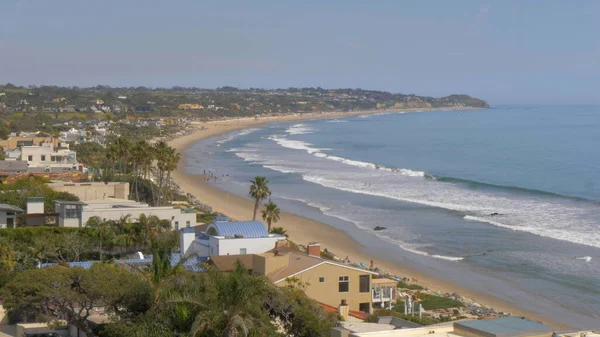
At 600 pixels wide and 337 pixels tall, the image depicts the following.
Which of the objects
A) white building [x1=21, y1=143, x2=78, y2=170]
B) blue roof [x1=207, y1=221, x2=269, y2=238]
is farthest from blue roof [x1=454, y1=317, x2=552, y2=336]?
white building [x1=21, y1=143, x2=78, y2=170]

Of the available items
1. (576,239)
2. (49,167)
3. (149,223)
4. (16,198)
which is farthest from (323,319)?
(49,167)

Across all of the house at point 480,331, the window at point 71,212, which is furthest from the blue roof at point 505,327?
the window at point 71,212

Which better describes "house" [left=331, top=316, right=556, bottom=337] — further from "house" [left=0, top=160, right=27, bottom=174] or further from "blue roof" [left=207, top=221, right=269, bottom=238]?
"house" [left=0, top=160, right=27, bottom=174]

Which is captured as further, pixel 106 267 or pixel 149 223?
pixel 149 223

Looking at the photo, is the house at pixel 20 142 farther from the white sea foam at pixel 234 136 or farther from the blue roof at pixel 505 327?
the blue roof at pixel 505 327

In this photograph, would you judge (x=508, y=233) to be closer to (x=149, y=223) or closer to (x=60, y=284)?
(x=149, y=223)

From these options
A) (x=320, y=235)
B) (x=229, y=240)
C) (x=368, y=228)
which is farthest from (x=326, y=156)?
(x=229, y=240)

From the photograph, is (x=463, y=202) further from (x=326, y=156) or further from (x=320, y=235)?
(x=326, y=156)
